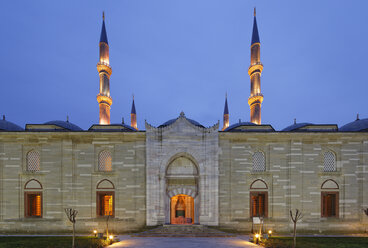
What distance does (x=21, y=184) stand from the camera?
15250mm

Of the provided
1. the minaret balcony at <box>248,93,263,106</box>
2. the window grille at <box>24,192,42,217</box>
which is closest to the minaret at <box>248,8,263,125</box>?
the minaret balcony at <box>248,93,263,106</box>

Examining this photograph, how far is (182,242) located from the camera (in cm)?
1269

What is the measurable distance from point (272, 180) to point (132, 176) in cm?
1115

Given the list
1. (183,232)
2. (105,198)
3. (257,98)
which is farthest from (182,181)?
(257,98)

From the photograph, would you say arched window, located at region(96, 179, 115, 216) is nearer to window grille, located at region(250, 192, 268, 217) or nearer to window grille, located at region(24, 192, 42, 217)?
window grille, located at region(24, 192, 42, 217)

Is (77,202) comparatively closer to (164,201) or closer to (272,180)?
(164,201)

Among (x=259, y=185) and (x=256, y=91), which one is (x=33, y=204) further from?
(x=256, y=91)

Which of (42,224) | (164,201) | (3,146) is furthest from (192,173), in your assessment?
(3,146)

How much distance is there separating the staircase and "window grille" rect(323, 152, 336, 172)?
9.16m

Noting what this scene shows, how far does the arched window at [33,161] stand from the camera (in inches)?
610

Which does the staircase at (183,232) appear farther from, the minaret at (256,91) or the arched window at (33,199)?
the minaret at (256,91)

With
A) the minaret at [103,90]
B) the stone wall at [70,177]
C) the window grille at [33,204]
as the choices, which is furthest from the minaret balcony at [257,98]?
the window grille at [33,204]

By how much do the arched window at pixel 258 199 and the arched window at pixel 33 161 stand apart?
17.1 metres

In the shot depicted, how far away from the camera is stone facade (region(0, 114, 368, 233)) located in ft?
50.1
